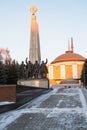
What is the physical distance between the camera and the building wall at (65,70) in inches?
4929

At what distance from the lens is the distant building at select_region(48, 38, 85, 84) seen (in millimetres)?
125250

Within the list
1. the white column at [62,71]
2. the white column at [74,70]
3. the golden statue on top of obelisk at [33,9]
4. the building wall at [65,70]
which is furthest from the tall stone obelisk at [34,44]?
the white column at [62,71]

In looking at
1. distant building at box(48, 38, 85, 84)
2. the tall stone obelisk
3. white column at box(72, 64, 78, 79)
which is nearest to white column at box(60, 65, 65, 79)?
distant building at box(48, 38, 85, 84)

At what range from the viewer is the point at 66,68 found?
5005 inches

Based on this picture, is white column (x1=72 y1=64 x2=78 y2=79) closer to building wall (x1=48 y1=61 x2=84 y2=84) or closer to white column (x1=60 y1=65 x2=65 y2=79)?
building wall (x1=48 y1=61 x2=84 y2=84)

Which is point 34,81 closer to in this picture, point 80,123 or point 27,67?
point 27,67

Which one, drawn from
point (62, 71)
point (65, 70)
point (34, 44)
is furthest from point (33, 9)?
point (62, 71)

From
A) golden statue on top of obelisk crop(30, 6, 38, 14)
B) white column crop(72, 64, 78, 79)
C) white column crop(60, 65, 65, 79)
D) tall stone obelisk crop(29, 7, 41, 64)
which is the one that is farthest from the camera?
white column crop(60, 65, 65, 79)

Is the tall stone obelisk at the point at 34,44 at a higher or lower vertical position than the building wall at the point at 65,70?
higher

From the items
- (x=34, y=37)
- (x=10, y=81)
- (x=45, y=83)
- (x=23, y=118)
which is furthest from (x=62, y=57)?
(x=23, y=118)

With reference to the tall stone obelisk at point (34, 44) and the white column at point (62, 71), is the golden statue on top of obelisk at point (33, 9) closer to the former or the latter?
the tall stone obelisk at point (34, 44)

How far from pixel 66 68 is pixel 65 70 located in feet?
3.11

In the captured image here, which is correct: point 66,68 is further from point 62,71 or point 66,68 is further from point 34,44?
point 34,44

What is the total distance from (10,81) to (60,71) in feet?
258
